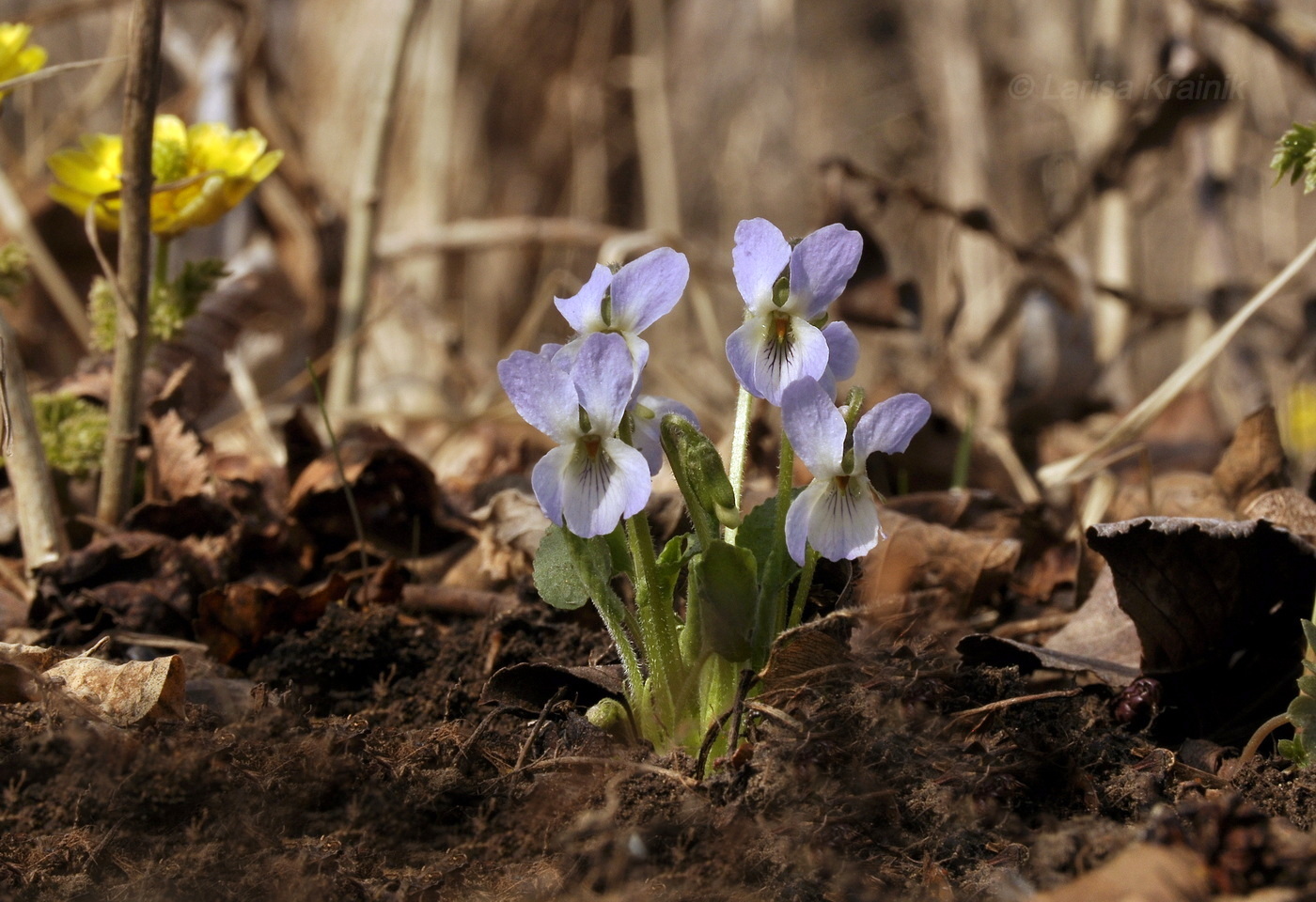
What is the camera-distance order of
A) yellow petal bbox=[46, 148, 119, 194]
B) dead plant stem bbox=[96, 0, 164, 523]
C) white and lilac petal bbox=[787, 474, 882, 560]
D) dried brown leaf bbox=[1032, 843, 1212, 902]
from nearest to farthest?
dried brown leaf bbox=[1032, 843, 1212, 902], white and lilac petal bbox=[787, 474, 882, 560], dead plant stem bbox=[96, 0, 164, 523], yellow petal bbox=[46, 148, 119, 194]

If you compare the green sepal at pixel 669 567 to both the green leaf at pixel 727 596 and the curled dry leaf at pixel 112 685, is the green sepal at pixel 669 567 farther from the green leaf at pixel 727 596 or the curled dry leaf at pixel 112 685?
the curled dry leaf at pixel 112 685

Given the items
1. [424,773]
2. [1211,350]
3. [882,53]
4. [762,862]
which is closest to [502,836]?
[424,773]

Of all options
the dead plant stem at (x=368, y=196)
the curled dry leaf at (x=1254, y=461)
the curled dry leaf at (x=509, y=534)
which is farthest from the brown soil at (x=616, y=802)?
the dead plant stem at (x=368, y=196)

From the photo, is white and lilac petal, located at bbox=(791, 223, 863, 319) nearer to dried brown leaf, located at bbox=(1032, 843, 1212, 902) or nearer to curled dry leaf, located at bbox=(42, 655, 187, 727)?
dried brown leaf, located at bbox=(1032, 843, 1212, 902)

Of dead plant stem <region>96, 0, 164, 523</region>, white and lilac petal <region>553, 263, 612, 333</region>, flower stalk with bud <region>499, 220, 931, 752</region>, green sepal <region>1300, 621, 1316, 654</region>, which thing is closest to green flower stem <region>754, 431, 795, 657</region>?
flower stalk with bud <region>499, 220, 931, 752</region>

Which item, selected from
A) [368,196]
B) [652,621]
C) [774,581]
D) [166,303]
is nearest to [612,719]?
[652,621]

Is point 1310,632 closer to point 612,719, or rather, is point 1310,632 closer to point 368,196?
point 612,719

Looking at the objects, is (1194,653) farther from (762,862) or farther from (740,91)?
(740,91)
